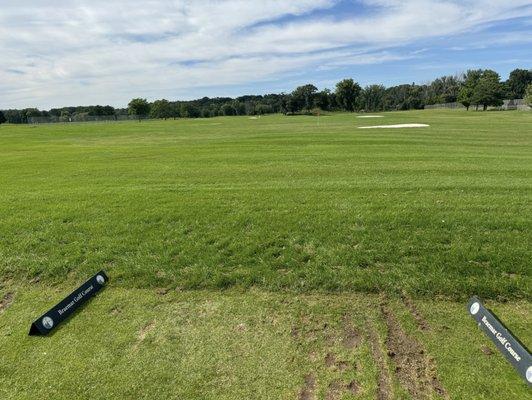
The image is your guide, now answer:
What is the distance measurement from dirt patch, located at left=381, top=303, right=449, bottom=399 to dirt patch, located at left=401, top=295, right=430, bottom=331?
0.26 meters

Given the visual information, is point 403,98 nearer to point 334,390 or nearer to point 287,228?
point 287,228

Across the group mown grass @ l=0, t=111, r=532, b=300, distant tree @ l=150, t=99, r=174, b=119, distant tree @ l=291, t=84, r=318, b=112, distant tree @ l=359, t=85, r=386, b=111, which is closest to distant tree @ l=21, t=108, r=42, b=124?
distant tree @ l=150, t=99, r=174, b=119

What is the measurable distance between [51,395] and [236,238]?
3.80 m

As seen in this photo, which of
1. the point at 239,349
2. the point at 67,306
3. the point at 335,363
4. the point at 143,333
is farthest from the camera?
the point at 67,306

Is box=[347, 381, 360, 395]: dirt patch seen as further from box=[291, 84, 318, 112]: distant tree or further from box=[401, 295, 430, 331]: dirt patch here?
box=[291, 84, 318, 112]: distant tree

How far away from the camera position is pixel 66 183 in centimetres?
1183

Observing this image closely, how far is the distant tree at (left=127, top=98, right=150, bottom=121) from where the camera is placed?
112438 mm

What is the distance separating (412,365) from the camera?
4.21 metres

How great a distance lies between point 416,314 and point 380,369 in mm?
1223

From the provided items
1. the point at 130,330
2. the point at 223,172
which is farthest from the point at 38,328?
the point at 223,172

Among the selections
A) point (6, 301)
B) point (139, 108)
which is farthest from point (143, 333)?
point (139, 108)

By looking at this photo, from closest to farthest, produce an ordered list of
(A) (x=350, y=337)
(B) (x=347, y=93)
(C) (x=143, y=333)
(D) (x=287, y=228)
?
(A) (x=350, y=337)
(C) (x=143, y=333)
(D) (x=287, y=228)
(B) (x=347, y=93)

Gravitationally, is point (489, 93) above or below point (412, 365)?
above

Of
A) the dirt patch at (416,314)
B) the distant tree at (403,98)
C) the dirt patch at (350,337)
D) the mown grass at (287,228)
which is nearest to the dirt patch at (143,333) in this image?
the mown grass at (287,228)
